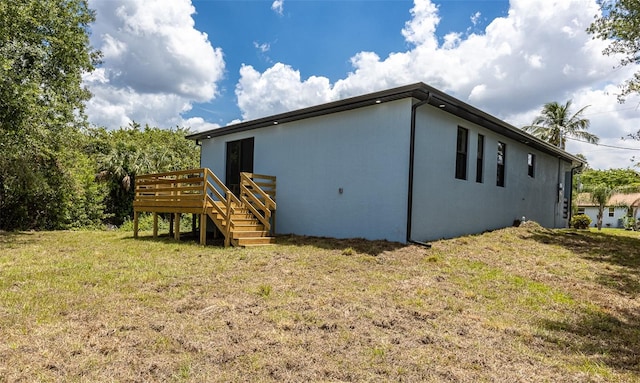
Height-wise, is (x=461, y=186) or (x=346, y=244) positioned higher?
(x=461, y=186)

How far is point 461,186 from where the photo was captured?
397 inches

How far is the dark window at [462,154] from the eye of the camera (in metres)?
10.1

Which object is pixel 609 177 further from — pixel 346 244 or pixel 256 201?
pixel 256 201

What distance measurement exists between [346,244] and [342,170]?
2091mm

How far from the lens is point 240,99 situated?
1836 cm

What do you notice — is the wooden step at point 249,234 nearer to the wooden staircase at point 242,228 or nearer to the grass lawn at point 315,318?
the wooden staircase at point 242,228

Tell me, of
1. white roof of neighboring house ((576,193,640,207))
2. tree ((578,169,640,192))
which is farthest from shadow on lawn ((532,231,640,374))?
tree ((578,169,640,192))

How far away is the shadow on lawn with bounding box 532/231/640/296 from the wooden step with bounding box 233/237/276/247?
6424mm

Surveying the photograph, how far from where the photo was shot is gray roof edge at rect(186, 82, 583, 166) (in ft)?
26.5

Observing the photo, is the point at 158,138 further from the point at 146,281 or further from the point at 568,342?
the point at 568,342

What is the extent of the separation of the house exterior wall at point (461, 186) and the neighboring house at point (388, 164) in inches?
1.1

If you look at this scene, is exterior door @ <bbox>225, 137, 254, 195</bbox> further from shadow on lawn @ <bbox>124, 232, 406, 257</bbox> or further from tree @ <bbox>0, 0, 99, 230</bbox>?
tree @ <bbox>0, 0, 99, 230</bbox>

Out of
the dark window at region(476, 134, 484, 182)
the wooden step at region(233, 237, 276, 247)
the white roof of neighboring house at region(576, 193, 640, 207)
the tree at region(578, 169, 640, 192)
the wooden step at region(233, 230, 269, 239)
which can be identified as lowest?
the wooden step at region(233, 237, 276, 247)

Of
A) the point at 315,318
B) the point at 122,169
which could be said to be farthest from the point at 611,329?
the point at 122,169
